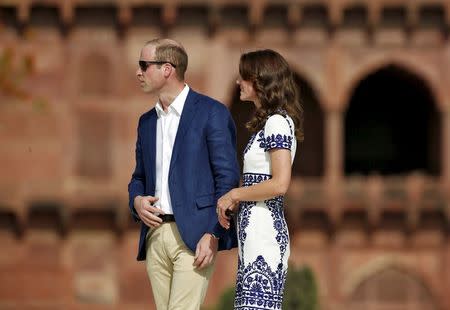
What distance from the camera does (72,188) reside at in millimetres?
25734

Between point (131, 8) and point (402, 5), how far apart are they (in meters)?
5.12

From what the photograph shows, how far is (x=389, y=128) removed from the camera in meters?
28.8

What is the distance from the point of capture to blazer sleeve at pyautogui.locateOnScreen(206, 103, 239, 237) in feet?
24.0

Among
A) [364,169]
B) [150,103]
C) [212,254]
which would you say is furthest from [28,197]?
[212,254]

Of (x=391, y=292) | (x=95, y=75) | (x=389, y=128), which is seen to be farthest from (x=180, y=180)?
(x=389, y=128)

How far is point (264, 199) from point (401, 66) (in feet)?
64.8

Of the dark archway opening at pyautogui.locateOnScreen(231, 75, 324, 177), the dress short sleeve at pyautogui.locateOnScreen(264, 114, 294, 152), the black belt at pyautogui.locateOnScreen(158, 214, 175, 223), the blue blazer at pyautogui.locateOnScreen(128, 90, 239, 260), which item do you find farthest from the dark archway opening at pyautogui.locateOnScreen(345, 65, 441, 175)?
the dress short sleeve at pyautogui.locateOnScreen(264, 114, 294, 152)

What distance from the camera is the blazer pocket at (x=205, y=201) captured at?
24.1ft

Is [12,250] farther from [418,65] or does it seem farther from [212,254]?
[212,254]

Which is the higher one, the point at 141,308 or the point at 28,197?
the point at 28,197

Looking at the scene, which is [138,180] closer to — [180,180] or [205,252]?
[180,180]

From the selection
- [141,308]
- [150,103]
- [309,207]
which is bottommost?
[141,308]

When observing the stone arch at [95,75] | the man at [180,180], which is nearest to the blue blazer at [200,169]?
the man at [180,180]

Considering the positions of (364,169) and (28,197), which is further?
(364,169)
